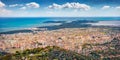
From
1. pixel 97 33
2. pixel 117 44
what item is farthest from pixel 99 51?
pixel 97 33

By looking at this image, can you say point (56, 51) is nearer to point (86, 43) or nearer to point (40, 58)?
point (40, 58)

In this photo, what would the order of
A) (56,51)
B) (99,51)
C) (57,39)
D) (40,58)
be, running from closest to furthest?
(40,58) → (56,51) → (99,51) → (57,39)

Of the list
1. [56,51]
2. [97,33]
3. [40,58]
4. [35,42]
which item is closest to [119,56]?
[56,51]

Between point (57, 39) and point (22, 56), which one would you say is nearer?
point (22, 56)

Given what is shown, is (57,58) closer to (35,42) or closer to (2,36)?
(35,42)

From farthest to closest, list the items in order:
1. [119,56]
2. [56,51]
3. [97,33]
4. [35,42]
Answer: [97,33], [35,42], [119,56], [56,51]

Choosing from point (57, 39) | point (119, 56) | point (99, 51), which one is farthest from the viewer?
point (57, 39)

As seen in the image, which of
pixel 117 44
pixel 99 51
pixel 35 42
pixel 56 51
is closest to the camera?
pixel 56 51

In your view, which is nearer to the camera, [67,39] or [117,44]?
[117,44]

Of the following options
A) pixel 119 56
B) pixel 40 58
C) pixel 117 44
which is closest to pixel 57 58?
pixel 40 58
